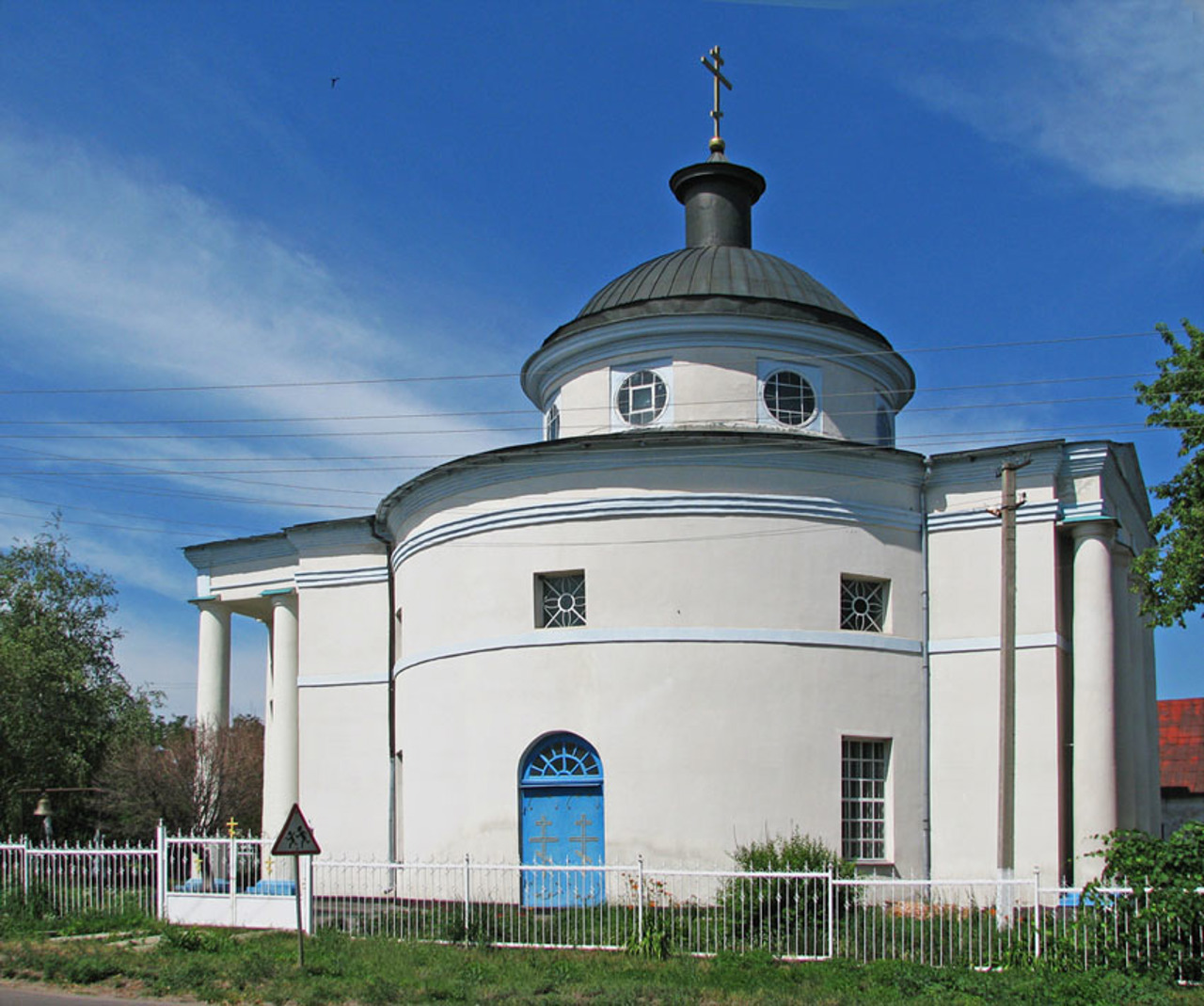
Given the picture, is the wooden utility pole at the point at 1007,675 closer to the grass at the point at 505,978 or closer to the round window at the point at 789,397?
the grass at the point at 505,978

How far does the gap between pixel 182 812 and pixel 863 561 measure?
16.4 m

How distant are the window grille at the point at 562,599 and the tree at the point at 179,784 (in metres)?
9.64

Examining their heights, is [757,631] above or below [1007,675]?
above

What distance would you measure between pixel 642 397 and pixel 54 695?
21.3m

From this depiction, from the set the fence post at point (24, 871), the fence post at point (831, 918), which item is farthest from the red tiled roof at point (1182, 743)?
the fence post at point (24, 871)

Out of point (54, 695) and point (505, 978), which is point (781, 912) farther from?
point (54, 695)

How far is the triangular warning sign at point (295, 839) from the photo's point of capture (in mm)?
15336

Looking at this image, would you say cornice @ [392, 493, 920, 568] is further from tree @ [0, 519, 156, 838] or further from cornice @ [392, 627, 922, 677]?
tree @ [0, 519, 156, 838]

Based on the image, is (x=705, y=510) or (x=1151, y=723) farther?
(x=1151, y=723)

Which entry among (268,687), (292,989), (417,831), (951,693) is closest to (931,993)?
(292,989)

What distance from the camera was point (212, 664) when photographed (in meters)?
28.3

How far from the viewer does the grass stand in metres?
12.9

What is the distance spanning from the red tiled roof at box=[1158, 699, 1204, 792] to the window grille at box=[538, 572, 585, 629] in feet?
60.1

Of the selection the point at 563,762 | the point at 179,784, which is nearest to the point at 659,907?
the point at 563,762
